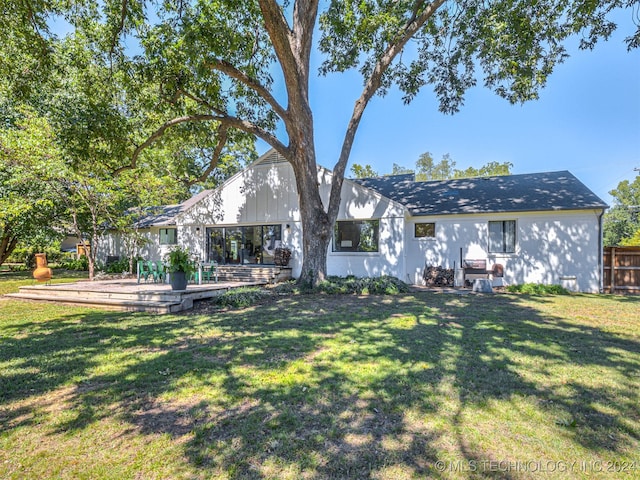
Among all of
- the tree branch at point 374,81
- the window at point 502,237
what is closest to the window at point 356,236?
the tree branch at point 374,81

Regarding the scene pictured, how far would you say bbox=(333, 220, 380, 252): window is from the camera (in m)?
13.0

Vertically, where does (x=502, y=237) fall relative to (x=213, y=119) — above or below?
below

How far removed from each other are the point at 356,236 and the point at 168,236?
35.9 feet

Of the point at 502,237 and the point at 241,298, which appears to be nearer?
the point at 241,298

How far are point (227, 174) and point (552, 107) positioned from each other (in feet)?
81.0

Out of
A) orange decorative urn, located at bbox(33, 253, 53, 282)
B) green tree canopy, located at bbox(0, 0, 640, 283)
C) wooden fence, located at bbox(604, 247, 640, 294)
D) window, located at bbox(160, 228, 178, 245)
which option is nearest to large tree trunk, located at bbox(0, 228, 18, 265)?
window, located at bbox(160, 228, 178, 245)

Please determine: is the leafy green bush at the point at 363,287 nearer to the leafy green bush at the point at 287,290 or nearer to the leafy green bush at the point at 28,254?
the leafy green bush at the point at 287,290

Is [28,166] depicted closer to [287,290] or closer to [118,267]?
[118,267]

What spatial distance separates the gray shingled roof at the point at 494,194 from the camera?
39.8 feet

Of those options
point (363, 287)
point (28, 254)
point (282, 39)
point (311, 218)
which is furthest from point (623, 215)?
point (28, 254)

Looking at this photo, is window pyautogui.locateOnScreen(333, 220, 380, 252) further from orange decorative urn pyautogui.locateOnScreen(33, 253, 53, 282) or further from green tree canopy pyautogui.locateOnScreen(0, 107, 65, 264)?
green tree canopy pyautogui.locateOnScreen(0, 107, 65, 264)

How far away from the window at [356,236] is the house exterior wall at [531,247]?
73.9 inches

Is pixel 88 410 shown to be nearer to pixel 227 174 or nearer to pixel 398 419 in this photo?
pixel 398 419

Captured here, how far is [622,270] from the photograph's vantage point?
11453 millimetres
